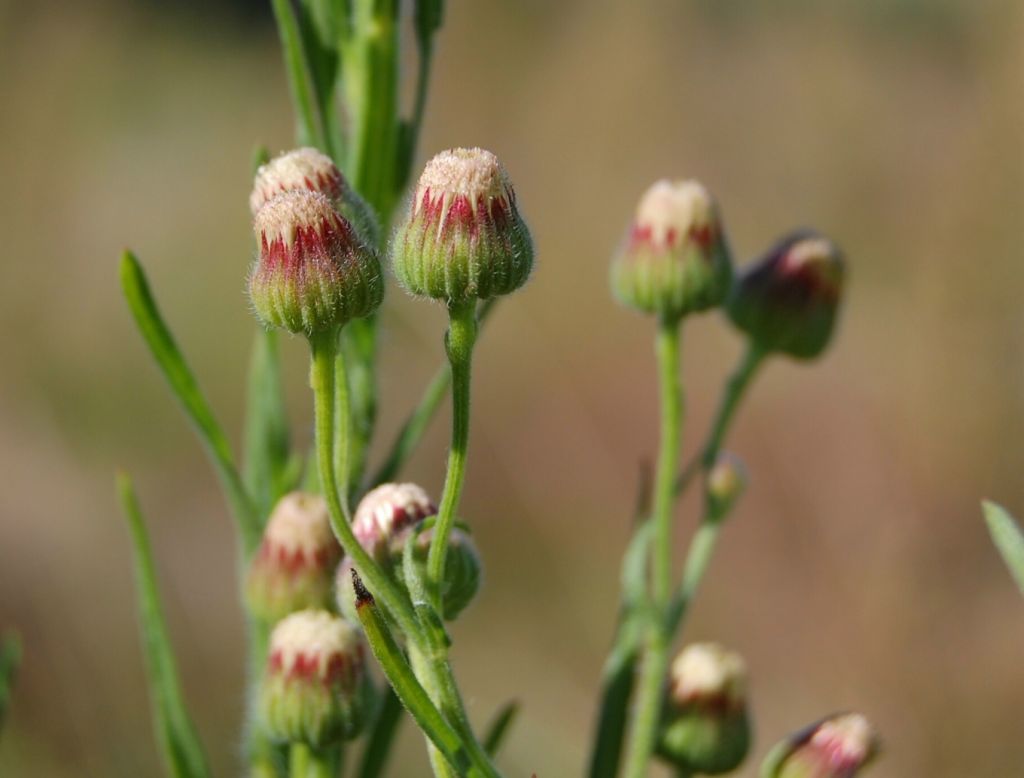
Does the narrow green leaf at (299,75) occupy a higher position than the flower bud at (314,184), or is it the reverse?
the narrow green leaf at (299,75)

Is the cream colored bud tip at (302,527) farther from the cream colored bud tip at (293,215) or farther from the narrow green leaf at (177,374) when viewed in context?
the cream colored bud tip at (293,215)

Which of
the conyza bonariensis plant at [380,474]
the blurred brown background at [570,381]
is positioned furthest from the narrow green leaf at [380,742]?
the blurred brown background at [570,381]

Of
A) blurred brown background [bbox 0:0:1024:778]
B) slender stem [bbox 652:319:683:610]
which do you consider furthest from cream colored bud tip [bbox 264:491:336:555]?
blurred brown background [bbox 0:0:1024:778]

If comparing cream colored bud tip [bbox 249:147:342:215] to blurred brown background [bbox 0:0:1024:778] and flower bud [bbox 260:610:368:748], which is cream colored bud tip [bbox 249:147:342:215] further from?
blurred brown background [bbox 0:0:1024:778]

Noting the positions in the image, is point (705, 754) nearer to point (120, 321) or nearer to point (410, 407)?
point (410, 407)

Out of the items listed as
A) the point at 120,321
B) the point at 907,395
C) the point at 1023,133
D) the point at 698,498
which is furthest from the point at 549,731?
the point at 120,321

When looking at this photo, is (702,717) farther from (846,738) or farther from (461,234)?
(461,234)
